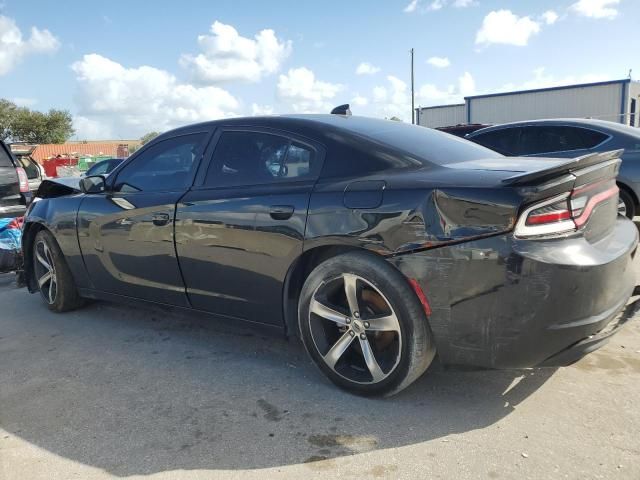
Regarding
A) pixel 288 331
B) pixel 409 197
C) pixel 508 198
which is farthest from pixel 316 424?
pixel 508 198

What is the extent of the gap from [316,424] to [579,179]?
1.74 m

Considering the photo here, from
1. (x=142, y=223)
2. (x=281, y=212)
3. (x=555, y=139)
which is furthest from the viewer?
(x=555, y=139)

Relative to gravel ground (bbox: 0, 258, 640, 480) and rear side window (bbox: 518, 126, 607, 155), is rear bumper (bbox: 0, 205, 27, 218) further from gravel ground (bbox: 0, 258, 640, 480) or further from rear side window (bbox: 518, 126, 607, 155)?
rear side window (bbox: 518, 126, 607, 155)

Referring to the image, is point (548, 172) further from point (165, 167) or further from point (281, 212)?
point (165, 167)

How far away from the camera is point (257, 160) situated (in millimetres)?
3377

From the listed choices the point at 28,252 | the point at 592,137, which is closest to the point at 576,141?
the point at 592,137

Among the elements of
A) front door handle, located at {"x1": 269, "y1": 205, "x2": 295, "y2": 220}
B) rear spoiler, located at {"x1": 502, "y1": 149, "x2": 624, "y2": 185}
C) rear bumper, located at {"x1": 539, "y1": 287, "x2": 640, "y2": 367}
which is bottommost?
rear bumper, located at {"x1": 539, "y1": 287, "x2": 640, "y2": 367}

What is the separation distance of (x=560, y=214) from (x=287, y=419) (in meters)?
1.67

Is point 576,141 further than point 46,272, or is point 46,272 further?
point 576,141

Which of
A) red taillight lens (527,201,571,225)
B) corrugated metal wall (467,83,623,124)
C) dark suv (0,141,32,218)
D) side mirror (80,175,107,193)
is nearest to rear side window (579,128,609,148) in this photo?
red taillight lens (527,201,571,225)

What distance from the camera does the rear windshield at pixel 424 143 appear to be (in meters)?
3.00

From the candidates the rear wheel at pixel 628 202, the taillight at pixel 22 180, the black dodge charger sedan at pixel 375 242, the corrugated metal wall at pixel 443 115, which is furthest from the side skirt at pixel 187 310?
the corrugated metal wall at pixel 443 115

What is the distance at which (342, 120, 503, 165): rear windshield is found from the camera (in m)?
3.00

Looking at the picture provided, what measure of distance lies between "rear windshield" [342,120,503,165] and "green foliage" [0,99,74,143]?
61.0 metres
